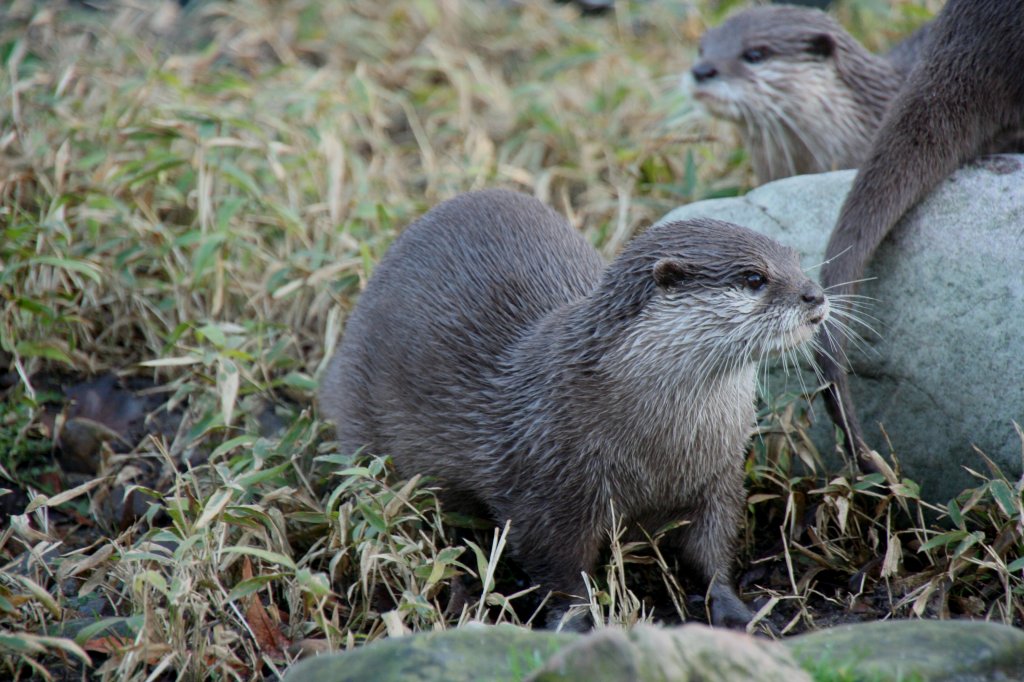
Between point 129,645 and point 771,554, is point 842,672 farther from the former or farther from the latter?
point 129,645

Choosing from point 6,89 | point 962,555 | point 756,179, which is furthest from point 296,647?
point 6,89

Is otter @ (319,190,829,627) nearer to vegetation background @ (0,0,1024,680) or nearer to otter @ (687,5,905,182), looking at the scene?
vegetation background @ (0,0,1024,680)

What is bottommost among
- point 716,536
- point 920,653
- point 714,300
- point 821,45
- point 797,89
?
point 716,536

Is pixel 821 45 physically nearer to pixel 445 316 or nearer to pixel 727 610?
pixel 445 316

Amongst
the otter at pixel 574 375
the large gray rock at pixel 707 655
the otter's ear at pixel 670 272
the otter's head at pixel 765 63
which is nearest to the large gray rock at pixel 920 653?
the large gray rock at pixel 707 655

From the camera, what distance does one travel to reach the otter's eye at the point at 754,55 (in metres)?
3.58

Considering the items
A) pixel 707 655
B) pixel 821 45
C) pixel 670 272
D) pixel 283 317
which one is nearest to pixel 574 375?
pixel 670 272

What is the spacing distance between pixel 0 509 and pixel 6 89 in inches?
63.2

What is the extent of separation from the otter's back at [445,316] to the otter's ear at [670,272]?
1.25 ft

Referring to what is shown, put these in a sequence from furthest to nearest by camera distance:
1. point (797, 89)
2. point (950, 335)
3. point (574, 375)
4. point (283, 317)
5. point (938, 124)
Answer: point (797, 89) → point (283, 317) → point (938, 124) → point (950, 335) → point (574, 375)

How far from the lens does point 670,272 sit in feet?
7.04

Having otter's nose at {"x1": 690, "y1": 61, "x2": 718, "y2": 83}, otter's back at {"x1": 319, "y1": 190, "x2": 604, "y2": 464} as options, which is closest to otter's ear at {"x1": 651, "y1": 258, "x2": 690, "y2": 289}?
otter's back at {"x1": 319, "y1": 190, "x2": 604, "y2": 464}

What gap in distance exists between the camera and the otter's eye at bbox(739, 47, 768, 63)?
358cm

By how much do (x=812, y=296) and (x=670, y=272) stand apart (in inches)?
10.2
